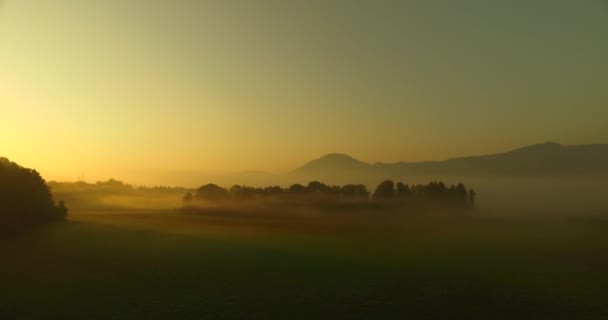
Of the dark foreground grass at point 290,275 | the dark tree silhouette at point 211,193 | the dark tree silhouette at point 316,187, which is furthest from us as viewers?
the dark tree silhouette at point 316,187

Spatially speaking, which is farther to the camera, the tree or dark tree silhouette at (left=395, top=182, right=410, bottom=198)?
dark tree silhouette at (left=395, top=182, right=410, bottom=198)

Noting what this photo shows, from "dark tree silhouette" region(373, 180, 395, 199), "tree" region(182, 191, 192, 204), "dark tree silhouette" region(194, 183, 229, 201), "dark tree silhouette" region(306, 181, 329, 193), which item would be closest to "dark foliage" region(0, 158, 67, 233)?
"tree" region(182, 191, 192, 204)

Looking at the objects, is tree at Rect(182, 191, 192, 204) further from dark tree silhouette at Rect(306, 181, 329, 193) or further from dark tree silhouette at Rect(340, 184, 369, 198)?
dark tree silhouette at Rect(340, 184, 369, 198)

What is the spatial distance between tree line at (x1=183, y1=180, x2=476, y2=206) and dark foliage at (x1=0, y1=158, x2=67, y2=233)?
34297 mm

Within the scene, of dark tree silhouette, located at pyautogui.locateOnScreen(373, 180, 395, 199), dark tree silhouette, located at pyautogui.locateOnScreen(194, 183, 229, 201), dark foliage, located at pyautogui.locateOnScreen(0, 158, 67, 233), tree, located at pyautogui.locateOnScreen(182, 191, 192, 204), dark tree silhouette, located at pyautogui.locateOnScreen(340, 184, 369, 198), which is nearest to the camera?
dark foliage, located at pyautogui.locateOnScreen(0, 158, 67, 233)

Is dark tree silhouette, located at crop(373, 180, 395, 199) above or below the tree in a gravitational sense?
above

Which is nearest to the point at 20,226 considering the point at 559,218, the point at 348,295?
the point at 348,295

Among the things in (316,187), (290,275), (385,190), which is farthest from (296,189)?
(290,275)

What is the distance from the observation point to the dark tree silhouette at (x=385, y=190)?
101688 millimetres

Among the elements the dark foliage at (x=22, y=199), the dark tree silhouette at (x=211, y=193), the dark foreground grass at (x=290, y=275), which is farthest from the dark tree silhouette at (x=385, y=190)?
the dark foliage at (x=22, y=199)

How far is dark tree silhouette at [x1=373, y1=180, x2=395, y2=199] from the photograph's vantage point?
4003 inches

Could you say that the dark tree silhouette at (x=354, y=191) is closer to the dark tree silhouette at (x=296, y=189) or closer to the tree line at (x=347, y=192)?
the tree line at (x=347, y=192)

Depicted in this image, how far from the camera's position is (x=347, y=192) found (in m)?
102

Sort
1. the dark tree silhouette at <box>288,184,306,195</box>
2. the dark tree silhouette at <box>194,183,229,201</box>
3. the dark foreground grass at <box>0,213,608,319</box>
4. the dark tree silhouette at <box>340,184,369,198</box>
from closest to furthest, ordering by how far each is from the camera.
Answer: the dark foreground grass at <box>0,213,608,319</box>
the dark tree silhouette at <box>194,183,229,201</box>
the dark tree silhouette at <box>288,184,306,195</box>
the dark tree silhouette at <box>340,184,369,198</box>
